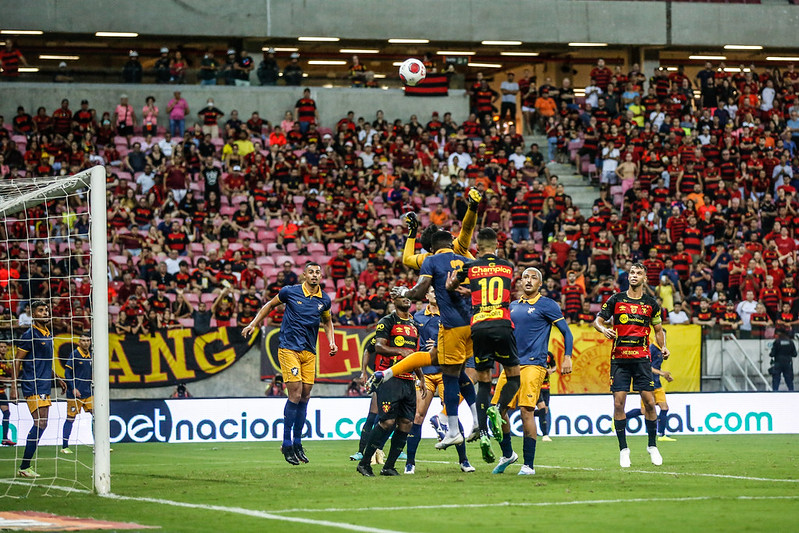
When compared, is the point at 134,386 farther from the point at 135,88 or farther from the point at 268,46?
the point at 268,46

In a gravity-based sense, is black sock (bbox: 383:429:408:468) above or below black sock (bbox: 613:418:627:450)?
above

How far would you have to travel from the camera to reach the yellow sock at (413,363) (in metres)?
13.7

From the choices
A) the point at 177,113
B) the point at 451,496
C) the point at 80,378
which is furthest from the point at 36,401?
the point at 177,113

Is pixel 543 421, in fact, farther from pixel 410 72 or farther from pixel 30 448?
pixel 30 448

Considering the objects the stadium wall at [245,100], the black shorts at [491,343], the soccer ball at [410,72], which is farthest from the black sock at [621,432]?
the stadium wall at [245,100]

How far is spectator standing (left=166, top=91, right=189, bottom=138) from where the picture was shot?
35188 millimetres

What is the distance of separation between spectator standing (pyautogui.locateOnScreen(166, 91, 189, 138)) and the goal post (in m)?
22.8

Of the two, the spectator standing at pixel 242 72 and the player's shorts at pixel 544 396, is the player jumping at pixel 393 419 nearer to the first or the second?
the player's shorts at pixel 544 396

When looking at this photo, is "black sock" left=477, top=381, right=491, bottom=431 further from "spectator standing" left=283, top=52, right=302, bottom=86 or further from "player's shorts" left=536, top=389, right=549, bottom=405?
"spectator standing" left=283, top=52, right=302, bottom=86

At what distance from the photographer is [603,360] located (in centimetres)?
2784

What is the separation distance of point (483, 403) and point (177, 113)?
77.8 feet

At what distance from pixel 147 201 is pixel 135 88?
20.8ft

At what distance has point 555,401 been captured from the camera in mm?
24859

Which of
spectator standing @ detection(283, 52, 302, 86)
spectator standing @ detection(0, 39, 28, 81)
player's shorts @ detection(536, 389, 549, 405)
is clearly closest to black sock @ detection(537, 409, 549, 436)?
player's shorts @ detection(536, 389, 549, 405)
